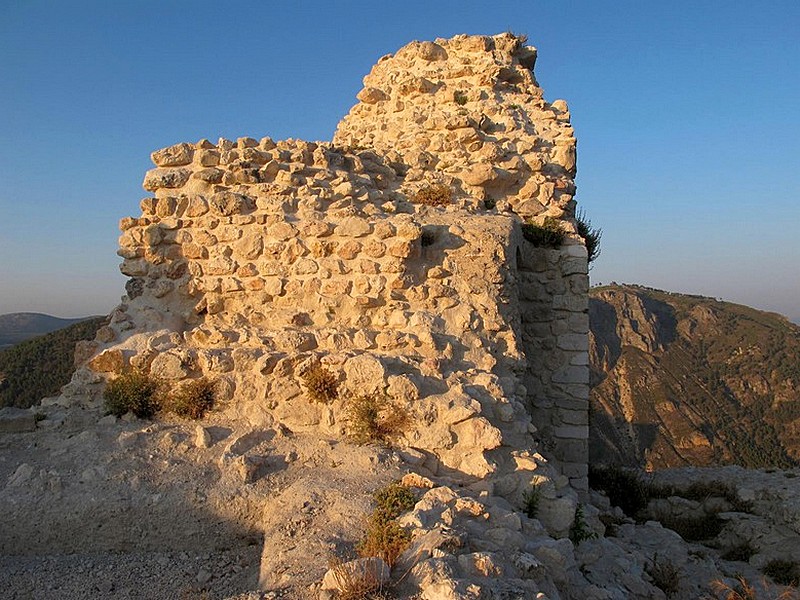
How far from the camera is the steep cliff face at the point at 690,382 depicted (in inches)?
1266

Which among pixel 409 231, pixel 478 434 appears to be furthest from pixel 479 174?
pixel 478 434

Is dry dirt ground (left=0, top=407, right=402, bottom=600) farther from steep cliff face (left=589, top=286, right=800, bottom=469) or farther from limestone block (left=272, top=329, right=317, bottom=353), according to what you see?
steep cliff face (left=589, top=286, right=800, bottom=469)

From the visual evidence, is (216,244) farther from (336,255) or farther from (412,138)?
(412,138)

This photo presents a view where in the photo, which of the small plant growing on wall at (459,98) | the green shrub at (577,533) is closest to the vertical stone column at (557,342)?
the green shrub at (577,533)

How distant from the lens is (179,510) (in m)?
4.16

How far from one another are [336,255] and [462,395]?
7.19 feet

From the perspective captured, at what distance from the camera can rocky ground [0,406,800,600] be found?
3.23 metres

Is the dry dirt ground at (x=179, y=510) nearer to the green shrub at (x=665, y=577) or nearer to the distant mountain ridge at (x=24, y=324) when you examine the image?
the green shrub at (x=665, y=577)

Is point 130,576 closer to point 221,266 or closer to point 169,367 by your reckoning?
point 169,367

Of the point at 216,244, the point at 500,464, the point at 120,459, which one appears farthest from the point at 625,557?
the point at 216,244

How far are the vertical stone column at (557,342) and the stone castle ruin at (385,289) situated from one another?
1.0 inches

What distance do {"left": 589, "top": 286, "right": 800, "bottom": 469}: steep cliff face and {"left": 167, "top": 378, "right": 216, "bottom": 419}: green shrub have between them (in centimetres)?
2478

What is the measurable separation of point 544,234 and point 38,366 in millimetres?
17226

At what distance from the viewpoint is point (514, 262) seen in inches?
264
